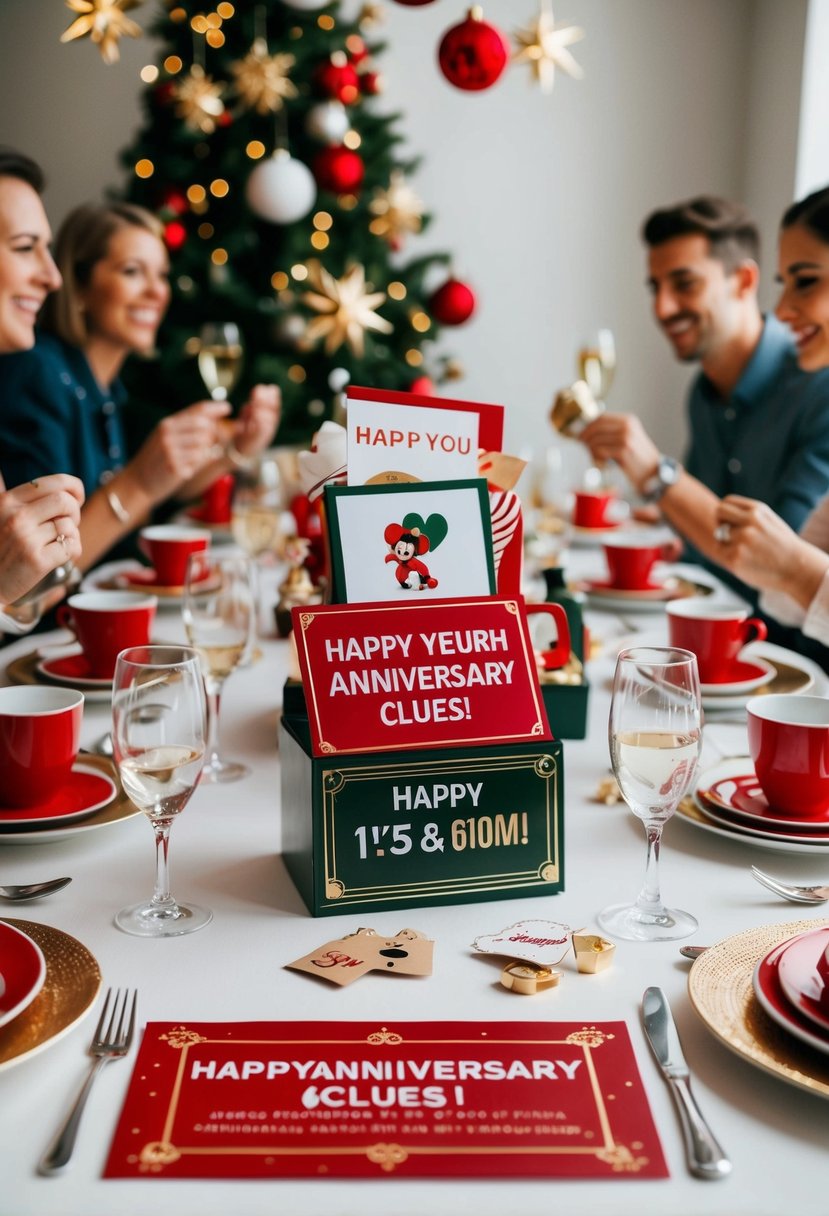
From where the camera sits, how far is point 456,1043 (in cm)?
72

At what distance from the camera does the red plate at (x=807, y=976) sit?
0.69 m

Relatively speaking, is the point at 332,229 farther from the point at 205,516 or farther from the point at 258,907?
the point at 258,907

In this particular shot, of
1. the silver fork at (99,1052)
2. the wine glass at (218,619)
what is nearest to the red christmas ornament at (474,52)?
the wine glass at (218,619)

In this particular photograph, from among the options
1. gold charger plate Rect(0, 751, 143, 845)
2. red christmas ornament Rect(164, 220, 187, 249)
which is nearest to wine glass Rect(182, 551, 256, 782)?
gold charger plate Rect(0, 751, 143, 845)

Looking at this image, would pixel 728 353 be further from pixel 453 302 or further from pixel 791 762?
pixel 791 762

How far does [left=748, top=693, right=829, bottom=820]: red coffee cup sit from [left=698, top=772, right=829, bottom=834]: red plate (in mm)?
10

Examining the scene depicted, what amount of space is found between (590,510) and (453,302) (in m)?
1.53

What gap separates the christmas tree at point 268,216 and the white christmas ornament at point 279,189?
18 millimetres

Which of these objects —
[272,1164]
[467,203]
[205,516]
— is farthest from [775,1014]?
[467,203]

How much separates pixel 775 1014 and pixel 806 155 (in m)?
3.68

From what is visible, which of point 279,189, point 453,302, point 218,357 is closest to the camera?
point 218,357

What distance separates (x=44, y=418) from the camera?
8.81 ft

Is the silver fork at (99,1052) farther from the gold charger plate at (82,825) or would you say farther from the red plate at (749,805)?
the red plate at (749,805)

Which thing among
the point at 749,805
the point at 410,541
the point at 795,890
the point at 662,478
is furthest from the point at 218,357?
the point at 795,890
